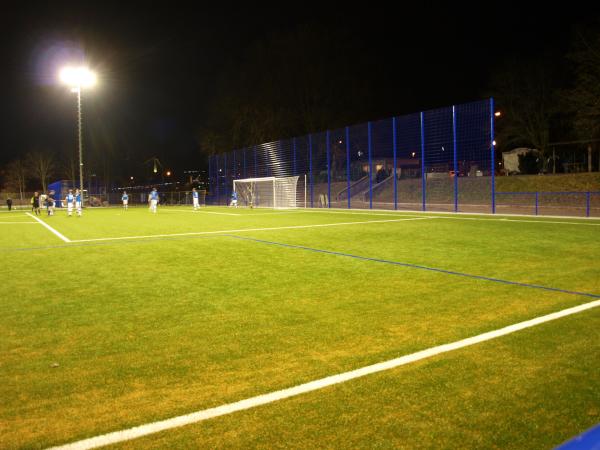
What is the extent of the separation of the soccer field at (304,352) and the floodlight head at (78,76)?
25.4 metres

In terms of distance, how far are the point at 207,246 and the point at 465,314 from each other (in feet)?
30.0

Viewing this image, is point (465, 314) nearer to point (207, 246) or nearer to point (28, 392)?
point (28, 392)

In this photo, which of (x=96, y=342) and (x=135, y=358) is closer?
(x=135, y=358)

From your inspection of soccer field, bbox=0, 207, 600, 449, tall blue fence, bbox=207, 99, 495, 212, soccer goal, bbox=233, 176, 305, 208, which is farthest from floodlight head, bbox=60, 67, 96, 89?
soccer field, bbox=0, 207, 600, 449

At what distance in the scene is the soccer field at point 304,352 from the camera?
334 centimetres

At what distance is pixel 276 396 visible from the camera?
3.83m

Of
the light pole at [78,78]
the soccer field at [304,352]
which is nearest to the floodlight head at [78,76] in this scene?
the light pole at [78,78]

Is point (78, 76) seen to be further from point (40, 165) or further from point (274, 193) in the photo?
point (40, 165)

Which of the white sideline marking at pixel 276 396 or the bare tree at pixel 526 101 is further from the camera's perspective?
the bare tree at pixel 526 101

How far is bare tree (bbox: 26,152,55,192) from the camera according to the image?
7956 centimetres

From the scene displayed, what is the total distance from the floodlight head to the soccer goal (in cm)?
1545

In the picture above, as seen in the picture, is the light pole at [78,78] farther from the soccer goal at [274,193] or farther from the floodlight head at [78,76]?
the soccer goal at [274,193]

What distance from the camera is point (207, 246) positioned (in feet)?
46.2

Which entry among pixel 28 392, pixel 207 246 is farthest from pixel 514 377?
pixel 207 246
